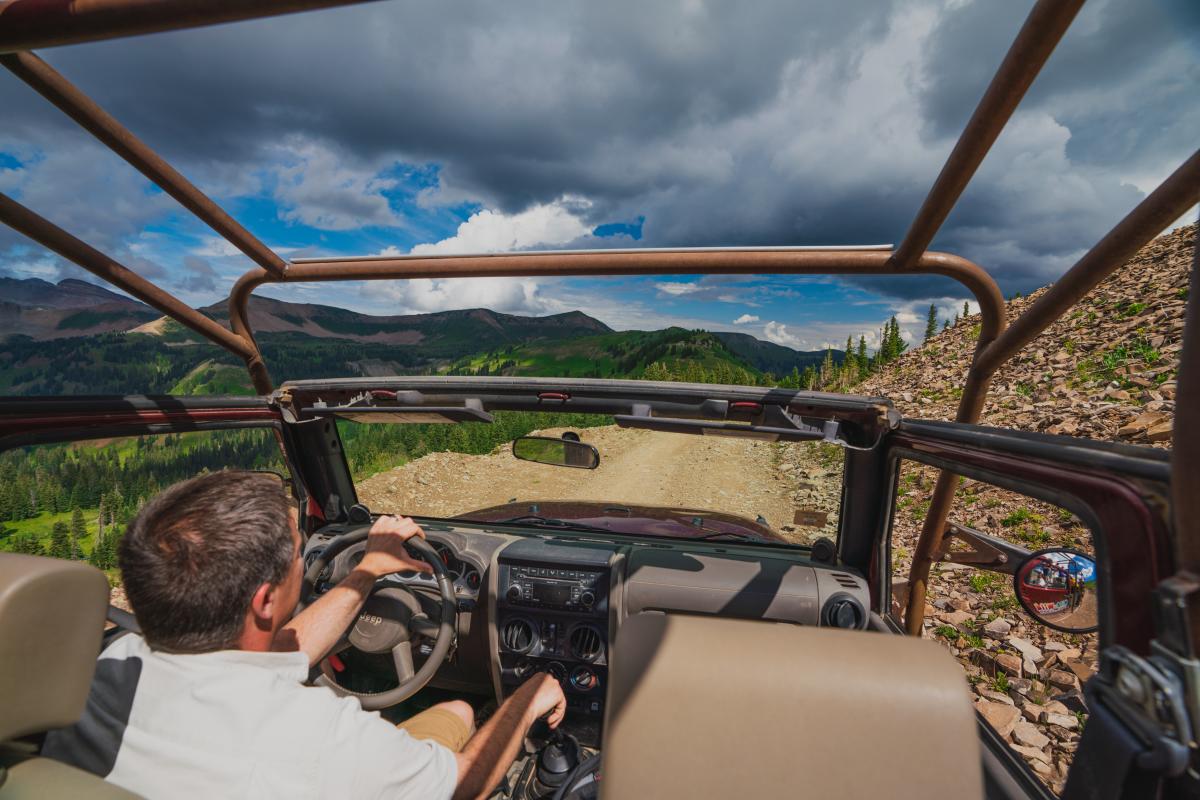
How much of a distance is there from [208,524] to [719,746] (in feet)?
5.18

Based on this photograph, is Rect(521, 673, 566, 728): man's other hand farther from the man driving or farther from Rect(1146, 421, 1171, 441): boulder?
Rect(1146, 421, 1171, 441): boulder

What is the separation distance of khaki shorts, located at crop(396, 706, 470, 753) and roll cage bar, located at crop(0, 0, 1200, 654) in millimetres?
2219

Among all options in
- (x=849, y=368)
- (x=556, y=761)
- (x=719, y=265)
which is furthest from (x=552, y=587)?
(x=849, y=368)

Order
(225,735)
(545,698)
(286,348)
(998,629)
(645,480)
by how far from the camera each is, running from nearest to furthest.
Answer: (225,735) → (545,698) → (645,480) → (998,629) → (286,348)

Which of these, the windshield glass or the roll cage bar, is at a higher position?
the roll cage bar

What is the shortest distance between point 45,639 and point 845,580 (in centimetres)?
313

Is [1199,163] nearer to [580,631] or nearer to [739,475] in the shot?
[739,475]

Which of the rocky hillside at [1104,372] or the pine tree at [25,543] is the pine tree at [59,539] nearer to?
the pine tree at [25,543]

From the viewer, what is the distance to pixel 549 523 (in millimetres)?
3734

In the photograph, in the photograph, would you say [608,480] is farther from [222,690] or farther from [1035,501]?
[1035,501]

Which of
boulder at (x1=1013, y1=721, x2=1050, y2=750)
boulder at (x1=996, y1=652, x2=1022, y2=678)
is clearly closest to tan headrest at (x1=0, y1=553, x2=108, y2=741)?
boulder at (x1=1013, y1=721, x2=1050, y2=750)

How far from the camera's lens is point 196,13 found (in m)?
1.11

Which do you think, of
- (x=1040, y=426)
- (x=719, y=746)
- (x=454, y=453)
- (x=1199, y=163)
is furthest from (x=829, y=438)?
(x=1040, y=426)

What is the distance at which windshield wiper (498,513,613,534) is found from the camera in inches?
142
